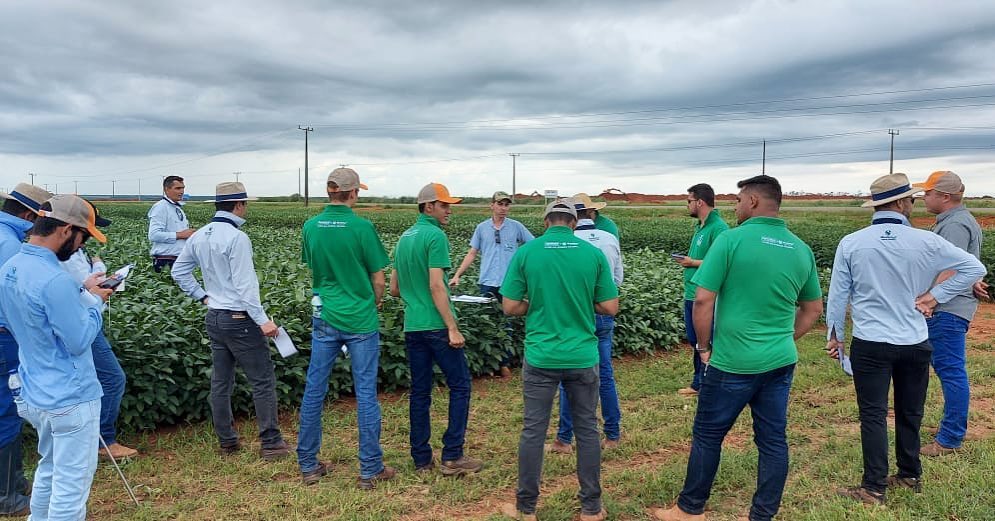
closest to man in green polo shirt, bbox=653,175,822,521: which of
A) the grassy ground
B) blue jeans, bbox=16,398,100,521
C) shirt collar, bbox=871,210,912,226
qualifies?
the grassy ground

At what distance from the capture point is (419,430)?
506cm

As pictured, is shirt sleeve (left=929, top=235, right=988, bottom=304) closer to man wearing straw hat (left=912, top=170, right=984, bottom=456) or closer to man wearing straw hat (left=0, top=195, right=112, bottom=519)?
man wearing straw hat (left=912, top=170, right=984, bottom=456)

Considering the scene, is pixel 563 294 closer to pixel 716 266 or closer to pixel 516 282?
pixel 516 282

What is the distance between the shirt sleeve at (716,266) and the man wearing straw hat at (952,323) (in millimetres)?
2359

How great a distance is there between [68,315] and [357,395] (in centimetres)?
204

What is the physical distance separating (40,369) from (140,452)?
240 cm

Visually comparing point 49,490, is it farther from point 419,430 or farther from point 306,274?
point 306,274

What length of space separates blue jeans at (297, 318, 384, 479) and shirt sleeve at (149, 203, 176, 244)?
4.68 meters

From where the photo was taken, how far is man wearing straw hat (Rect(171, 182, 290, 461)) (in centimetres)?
495

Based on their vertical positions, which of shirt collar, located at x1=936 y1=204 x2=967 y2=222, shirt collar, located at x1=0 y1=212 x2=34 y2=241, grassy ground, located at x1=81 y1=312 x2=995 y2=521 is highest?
shirt collar, located at x1=936 y1=204 x2=967 y2=222

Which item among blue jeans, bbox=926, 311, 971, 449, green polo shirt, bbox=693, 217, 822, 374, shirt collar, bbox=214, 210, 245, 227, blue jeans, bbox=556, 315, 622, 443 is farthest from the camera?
blue jeans, bbox=556, 315, 622, 443

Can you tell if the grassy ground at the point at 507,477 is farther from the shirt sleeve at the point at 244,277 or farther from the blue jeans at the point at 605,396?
the shirt sleeve at the point at 244,277

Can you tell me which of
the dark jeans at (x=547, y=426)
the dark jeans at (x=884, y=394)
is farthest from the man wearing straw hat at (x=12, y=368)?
the dark jeans at (x=884, y=394)

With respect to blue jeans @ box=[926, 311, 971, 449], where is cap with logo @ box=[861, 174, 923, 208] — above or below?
above
